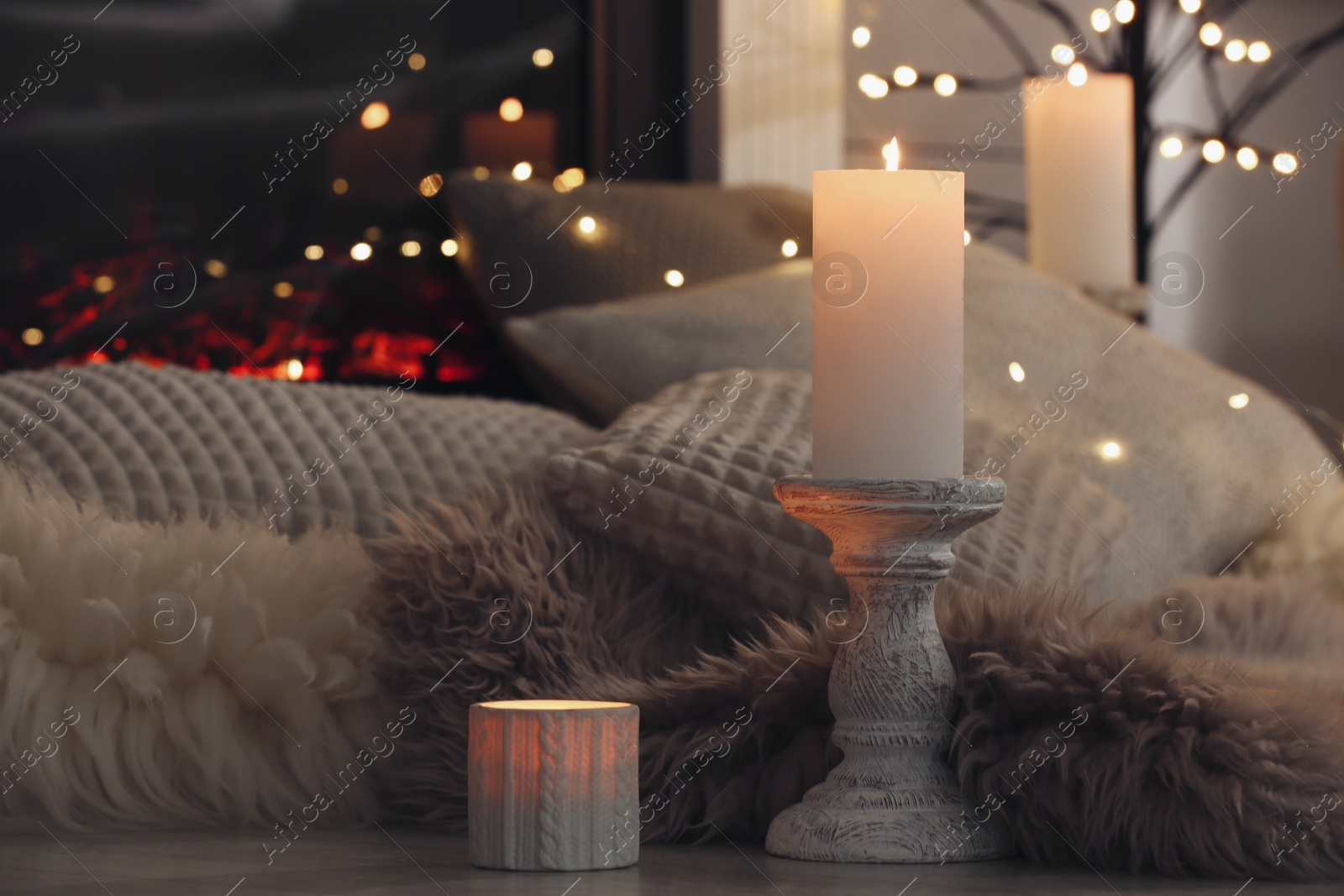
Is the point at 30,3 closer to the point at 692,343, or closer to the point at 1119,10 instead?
the point at 692,343

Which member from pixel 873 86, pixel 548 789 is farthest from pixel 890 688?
pixel 873 86

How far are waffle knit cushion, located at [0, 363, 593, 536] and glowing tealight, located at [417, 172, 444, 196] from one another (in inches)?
30.1

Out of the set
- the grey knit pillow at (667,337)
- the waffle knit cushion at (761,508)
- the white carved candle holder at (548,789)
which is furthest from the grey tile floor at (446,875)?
the grey knit pillow at (667,337)

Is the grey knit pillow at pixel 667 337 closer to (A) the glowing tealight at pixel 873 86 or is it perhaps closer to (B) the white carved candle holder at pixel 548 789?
(B) the white carved candle holder at pixel 548 789

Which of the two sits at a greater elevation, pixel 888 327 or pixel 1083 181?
pixel 1083 181

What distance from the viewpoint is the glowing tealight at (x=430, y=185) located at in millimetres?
1861

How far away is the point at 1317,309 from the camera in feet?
9.63

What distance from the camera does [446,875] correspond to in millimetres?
700

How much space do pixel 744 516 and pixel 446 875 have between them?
1.04 ft

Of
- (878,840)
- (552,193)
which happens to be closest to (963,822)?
(878,840)

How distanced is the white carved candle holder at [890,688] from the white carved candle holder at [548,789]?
10cm

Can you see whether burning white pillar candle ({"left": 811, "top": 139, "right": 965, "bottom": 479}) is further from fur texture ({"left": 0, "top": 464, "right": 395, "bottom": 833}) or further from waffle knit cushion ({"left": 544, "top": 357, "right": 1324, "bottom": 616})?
fur texture ({"left": 0, "top": 464, "right": 395, "bottom": 833})

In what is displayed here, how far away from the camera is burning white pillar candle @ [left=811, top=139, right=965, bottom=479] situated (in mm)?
752

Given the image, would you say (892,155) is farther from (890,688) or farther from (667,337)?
(667,337)
